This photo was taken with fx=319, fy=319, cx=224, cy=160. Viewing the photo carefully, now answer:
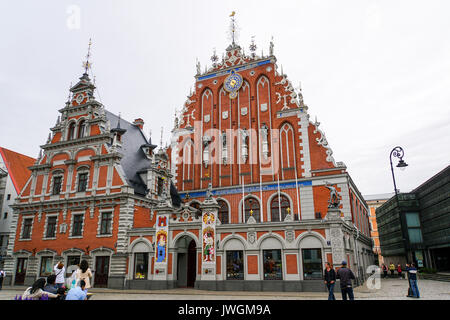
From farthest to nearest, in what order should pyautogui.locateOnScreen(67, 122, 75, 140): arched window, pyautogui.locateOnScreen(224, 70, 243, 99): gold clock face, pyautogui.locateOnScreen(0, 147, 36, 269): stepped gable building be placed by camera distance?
pyautogui.locateOnScreen(0, 147, 36, 269): stepped gable building < pyautogui.locateOnScreen(224, 70, 243, 99): gold clock face < pyautogui.locateOnScreen(67, 122, 75, 140): arched window

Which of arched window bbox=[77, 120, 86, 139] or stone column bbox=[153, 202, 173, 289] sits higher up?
arched window bbox=[77, 120, 86, 139]

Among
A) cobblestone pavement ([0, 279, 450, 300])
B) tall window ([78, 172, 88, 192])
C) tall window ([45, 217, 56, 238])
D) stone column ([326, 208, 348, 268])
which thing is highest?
tall window ([78, 172, 88, 192])

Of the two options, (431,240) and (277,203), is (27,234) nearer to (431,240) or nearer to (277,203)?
(277,203)

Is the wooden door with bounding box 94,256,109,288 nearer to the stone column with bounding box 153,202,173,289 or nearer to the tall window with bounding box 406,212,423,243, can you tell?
the stone column with bounding box 153,202,173,289

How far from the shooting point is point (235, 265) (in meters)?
21.1

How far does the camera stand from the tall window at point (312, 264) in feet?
63.6

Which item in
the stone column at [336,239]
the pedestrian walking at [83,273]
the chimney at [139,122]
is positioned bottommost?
the pedestrian walking at [83,273]

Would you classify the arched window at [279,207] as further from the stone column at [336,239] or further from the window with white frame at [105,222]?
the window with white frame at [105,222]

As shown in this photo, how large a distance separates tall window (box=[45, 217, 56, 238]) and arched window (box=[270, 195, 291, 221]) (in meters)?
18.5

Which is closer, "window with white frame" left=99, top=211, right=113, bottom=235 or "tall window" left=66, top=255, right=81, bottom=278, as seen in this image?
"window with white frame" left=99, top=211, right=113, bottom=235

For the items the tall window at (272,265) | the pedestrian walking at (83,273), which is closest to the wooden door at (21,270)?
the tall window at (272,265)

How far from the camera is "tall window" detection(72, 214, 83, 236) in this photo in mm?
26000

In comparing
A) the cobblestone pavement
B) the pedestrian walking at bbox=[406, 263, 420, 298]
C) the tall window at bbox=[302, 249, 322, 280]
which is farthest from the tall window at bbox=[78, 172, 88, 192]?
the pedestrian walking at bbox=[406, 263, 420, 298]

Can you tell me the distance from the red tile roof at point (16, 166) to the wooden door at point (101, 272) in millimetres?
22381
